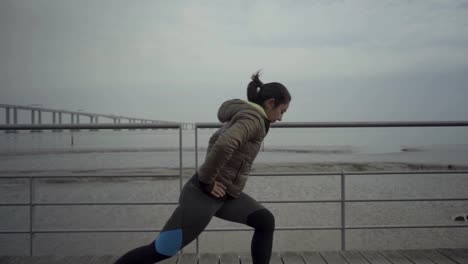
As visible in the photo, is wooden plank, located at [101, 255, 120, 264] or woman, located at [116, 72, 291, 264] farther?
wooden plank, located at [101, 255, 120, 264]

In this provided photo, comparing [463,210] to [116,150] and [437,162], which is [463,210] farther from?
[116,150]

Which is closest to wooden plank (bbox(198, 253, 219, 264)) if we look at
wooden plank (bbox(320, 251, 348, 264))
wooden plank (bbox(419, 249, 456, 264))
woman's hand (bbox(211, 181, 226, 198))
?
wooden plank (bbox(320, 251, 348, 264))

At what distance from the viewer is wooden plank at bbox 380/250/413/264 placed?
258cm

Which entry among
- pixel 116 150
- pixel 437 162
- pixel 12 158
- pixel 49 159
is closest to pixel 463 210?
pixel 437 162

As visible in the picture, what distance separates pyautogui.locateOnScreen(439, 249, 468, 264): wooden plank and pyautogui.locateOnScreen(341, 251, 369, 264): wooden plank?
0.56m

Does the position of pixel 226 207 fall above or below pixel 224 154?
below

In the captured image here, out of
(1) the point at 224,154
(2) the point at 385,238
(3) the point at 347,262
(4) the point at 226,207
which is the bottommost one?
(2) the point at 385,238

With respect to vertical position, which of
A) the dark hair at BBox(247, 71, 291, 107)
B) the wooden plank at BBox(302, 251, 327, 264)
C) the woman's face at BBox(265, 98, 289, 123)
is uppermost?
the dark hair at BBox(247, 71, 291, 107)

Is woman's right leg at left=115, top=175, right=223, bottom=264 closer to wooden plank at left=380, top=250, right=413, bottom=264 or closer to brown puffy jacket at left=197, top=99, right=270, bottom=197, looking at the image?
brown puffy jacket at left=197, top=99, right=270, bottom=197

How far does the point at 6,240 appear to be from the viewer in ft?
25.7

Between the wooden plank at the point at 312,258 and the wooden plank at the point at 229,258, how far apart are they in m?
0.44

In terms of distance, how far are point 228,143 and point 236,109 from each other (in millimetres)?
189

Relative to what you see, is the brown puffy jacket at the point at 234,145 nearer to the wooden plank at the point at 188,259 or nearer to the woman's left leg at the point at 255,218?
the woman's left leg at the point at 255,218

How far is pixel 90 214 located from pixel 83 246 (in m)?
2.80
